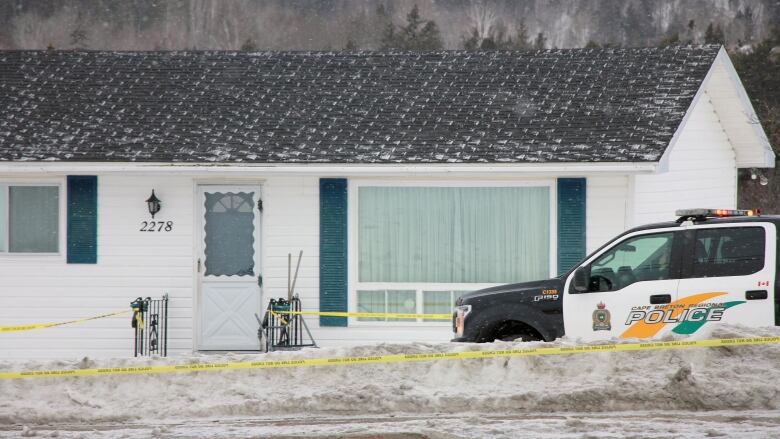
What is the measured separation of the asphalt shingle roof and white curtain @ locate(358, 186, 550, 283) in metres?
0.73

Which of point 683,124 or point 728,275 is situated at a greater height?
point 683,124

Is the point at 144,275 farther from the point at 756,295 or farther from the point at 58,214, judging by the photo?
the point at 756,295

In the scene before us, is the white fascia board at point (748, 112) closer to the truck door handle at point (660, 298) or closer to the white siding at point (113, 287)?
the truck door handle at point (660, 298)

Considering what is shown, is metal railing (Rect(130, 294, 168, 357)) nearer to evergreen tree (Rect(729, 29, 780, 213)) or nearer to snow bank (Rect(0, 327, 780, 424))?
snow bank (Rect(0, 327, 780, 424))

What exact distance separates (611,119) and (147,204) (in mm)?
6584

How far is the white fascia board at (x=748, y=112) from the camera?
17.8 meters

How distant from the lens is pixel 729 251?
1175cm

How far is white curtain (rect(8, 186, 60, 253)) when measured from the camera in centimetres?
1692

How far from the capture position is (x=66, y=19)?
364ft

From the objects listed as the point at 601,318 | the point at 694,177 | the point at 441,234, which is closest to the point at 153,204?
the point at 441,234

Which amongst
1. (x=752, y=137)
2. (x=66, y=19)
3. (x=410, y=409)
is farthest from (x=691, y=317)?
(x=66, y=19)

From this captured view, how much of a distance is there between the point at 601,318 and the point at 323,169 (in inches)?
206

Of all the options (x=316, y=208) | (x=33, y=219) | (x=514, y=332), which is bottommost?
(x=514, y=332)

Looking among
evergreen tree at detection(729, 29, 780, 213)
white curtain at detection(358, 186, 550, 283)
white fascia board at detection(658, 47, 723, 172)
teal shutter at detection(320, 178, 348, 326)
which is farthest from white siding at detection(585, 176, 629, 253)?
evergreen tree at detection(729, 29, 780, 213)
